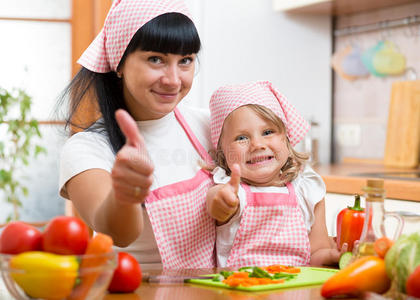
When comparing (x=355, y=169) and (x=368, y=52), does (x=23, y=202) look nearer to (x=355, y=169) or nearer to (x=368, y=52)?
(x=355, y=169)

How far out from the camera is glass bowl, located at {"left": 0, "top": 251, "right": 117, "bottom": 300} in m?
0.70

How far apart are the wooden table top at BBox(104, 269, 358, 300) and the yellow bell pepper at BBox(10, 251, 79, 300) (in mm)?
164

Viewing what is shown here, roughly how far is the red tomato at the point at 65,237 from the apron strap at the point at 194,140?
0.71m

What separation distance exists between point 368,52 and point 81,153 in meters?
1.93

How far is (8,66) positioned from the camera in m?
3.02

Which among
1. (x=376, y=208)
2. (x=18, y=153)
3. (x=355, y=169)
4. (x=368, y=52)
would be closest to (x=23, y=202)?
(x=18, y=153)

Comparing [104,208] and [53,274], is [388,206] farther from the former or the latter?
[53,274]

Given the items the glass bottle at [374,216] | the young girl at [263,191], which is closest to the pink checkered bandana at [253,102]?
the young girl at [263,191]

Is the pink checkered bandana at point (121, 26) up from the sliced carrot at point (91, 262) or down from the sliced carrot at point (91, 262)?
up

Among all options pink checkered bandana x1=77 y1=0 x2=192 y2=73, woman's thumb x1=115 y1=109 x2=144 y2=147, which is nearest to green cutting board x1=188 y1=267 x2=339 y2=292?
woman's thumb x1=115 y1=109 x2=144 y2=147

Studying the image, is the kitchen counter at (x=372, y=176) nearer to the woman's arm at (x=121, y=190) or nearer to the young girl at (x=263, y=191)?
the young girl at (x=263, y=191)

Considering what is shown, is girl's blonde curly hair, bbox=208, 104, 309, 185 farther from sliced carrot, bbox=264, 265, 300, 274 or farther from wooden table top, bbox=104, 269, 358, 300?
wooden table top, bbox=104, 269, 358, 300

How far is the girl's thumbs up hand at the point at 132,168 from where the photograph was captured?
75 centimetres

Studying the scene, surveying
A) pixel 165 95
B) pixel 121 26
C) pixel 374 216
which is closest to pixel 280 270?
pixel 374 216
